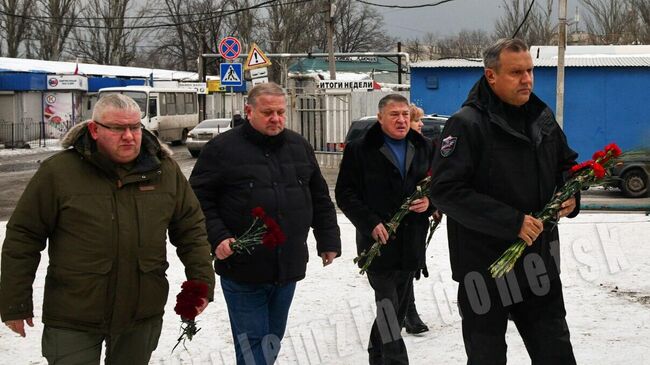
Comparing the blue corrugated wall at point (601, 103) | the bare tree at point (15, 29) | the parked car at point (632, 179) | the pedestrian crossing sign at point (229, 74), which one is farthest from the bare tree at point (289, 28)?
the parked car at point (632, 179)

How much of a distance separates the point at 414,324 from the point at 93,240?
3.22m

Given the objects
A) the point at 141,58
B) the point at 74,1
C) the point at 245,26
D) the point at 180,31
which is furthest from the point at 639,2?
the point at 141,58

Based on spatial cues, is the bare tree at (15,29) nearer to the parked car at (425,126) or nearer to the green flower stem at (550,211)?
the parked car at (425,126)

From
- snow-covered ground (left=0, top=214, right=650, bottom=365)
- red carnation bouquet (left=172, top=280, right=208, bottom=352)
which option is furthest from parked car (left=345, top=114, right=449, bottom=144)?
red carnation bouquet (left=172, top=280, right=208, bottom=352)

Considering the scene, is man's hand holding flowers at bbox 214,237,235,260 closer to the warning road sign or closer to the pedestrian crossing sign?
the warning road sign

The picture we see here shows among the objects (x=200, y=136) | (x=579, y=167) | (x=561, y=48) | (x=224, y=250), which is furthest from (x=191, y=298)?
(x=200, y=136)

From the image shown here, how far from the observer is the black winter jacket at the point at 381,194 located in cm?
528

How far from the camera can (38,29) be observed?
67188 mm

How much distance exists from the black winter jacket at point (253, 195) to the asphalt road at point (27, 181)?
7.84 metres

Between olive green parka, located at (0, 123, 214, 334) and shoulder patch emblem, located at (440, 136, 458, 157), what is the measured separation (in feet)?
4.22

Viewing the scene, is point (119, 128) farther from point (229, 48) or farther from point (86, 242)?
point (229, 48)

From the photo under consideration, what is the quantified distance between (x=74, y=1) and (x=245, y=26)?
12.8 meters

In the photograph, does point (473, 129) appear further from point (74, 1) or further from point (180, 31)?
point (180, 31)

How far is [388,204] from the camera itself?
5.34 metres
